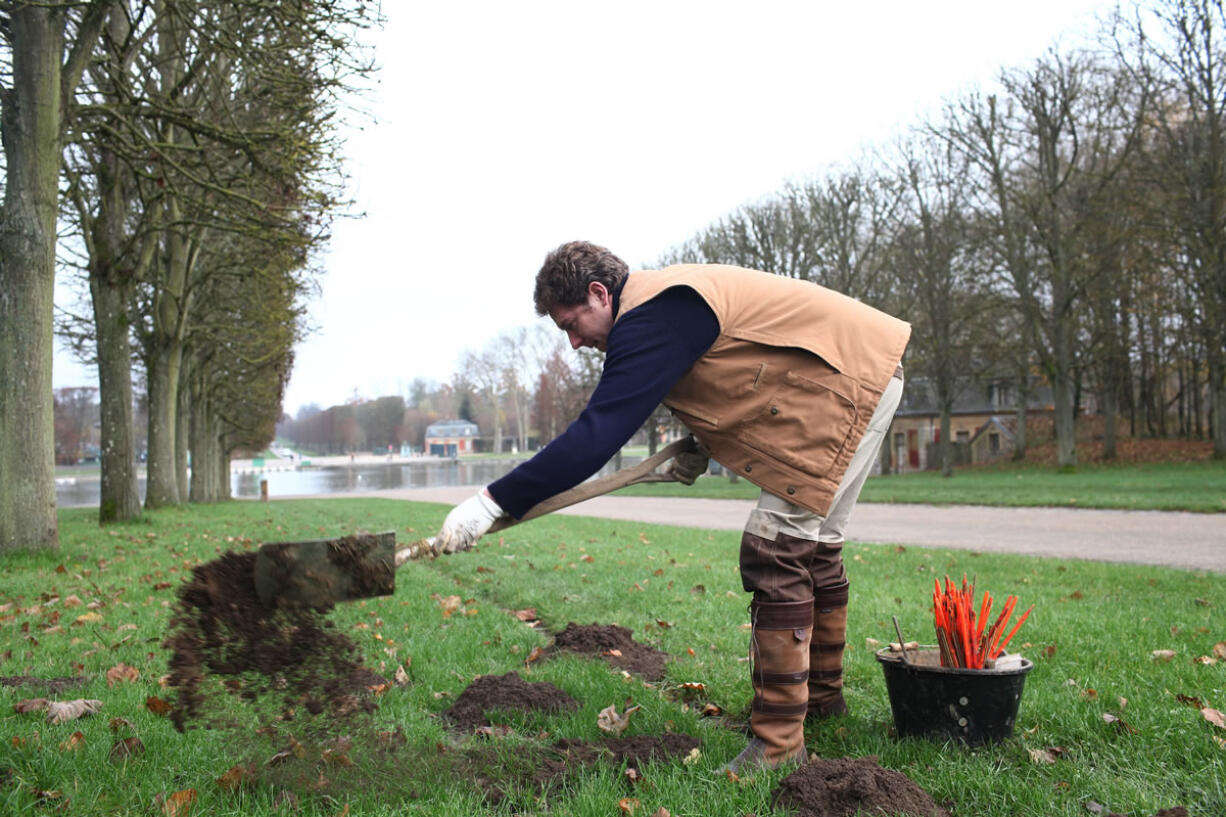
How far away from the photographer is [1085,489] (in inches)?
830

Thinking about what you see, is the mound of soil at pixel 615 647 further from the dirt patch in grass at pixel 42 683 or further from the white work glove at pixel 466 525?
the dirt patch in grass at pixel 42 683

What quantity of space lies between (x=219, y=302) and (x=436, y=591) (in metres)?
17.5

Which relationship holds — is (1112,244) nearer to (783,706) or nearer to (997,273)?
(997,273)

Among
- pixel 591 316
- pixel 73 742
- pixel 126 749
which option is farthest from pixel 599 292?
pixel 73 742

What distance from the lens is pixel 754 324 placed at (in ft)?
10.2

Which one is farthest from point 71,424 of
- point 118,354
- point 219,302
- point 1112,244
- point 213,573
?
point 213,573

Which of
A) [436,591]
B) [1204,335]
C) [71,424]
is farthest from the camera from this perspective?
[71,424]

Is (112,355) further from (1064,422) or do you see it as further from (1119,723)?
(1064,422)

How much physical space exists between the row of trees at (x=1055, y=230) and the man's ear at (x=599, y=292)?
2548cm

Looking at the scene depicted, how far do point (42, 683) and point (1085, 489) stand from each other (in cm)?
2215

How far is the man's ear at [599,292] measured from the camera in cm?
322

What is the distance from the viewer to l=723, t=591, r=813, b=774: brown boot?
9.93ft

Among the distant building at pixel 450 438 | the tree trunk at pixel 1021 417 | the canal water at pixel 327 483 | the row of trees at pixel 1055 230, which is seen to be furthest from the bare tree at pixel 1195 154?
the distant building at pixel 450 438

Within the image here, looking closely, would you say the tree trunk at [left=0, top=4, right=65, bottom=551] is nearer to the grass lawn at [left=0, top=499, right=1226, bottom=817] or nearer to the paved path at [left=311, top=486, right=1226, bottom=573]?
the grass lawn at [left=0, top=499, right=1226, bottom=817]
